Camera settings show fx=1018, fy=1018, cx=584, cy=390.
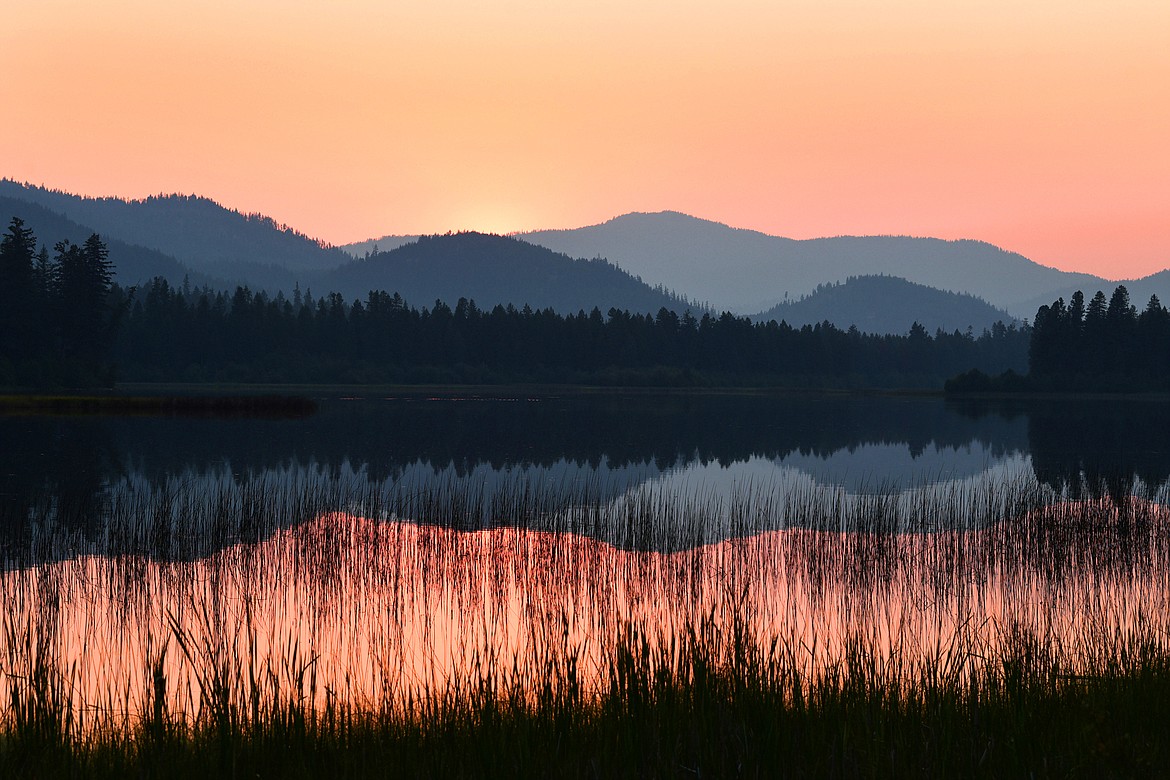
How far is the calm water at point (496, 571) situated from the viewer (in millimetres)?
12719

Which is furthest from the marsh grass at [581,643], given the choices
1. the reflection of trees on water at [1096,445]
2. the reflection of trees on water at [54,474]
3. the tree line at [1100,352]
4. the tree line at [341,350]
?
the tree line at [341,350]

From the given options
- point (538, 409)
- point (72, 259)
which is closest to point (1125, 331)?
point (538, 409)

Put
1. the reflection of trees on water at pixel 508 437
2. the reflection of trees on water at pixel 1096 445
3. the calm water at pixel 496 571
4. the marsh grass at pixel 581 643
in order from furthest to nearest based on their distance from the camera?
1. the reflection of trees on water at pixel 508 437
2. the reflection of trees on water at pixel 1096 445
3. the calm water at pixel 496 571
4. the marsh grass at pixel 581 643

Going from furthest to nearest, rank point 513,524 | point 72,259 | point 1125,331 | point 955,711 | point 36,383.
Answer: point 1125,331, point 72,259, point 36,383, point 513,524, point 955,711

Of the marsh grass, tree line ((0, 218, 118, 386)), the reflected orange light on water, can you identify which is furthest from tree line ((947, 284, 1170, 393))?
the reflected orange light on water

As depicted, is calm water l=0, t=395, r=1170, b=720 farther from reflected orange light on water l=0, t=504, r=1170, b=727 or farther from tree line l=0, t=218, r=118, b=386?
tree line l=0, t=218, r=118, b=386

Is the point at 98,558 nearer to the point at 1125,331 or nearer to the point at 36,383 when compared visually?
the point at 36,383

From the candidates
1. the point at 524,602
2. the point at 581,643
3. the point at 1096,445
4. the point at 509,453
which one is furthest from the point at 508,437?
the point at 581,643

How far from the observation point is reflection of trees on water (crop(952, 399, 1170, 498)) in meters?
35.4

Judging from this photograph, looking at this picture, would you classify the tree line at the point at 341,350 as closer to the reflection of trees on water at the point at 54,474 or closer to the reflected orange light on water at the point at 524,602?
the reflection of trees on water at the point at 54,474

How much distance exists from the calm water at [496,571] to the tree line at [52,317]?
208 ft

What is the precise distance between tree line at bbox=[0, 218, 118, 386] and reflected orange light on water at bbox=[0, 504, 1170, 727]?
88.4m

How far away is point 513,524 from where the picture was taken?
82.3ft

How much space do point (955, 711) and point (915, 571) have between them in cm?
1168
